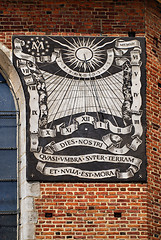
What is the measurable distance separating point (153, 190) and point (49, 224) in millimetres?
1824

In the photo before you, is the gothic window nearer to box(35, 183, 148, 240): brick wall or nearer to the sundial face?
the sundial face

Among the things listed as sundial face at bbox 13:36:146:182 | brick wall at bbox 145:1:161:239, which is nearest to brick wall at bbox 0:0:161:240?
brick wall at bbox 145:1:161:239

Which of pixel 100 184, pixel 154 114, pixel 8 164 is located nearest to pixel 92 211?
pixel 100 184

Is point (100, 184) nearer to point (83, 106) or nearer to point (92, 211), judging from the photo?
point (92, 211)

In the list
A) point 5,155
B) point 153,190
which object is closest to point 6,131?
point 5,155

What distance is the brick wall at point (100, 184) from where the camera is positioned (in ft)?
35.1

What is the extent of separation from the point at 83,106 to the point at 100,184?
1.40 meters

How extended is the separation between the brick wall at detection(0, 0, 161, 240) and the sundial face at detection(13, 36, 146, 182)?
0.59 ft

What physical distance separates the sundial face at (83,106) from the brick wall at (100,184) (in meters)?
0.18

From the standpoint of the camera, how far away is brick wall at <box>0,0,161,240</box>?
35.1ft

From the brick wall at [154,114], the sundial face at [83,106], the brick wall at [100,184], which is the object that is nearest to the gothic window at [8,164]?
the sundial face at [83,106]

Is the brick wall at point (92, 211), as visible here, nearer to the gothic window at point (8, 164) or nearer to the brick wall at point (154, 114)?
the brick wall at point (154, 114)

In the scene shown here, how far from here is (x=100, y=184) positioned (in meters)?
10.9

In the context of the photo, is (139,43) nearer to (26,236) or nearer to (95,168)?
(95,168)
